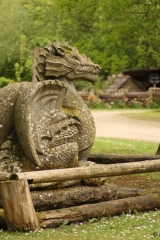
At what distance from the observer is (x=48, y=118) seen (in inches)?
308

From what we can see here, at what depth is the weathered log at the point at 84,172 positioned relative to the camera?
21.7 ft

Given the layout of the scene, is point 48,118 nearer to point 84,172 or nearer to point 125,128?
point 84,172

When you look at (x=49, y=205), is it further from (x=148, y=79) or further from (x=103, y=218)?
(x=148, y=79)

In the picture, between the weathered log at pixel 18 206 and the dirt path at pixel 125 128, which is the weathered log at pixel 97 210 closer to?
the weathered log at pixel 18 206

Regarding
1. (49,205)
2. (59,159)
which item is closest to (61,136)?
(59,159)

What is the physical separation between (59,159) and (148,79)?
35568 mm

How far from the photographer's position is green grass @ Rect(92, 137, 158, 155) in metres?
16.6

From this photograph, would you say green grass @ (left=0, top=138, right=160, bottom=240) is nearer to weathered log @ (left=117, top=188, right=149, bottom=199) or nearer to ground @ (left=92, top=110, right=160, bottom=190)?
weathered log @ (left=117, top=188, right=149, bottom=199)

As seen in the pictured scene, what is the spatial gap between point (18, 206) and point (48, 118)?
67.7 inches

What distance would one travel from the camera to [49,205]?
735 centimetres

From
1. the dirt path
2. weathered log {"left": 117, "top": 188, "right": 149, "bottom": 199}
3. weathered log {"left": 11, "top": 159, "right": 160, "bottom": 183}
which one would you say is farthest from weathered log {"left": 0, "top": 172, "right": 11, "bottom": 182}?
the dirt path

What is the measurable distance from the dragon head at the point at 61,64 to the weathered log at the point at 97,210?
1.99 metres

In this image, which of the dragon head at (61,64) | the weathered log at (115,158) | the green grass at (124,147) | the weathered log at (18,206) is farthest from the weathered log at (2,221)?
the green grass at (124,147)

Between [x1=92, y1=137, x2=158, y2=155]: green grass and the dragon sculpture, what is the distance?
312 inches
